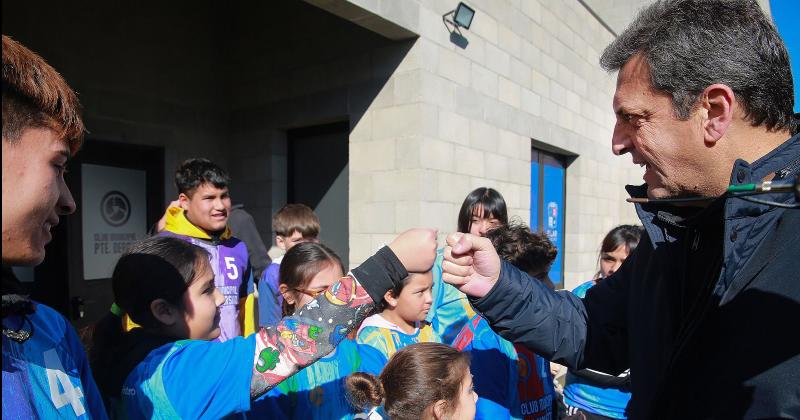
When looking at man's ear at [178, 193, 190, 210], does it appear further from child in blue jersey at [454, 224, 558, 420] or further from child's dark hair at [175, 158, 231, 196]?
child in blue jersey at [454, 224, 558, 420]

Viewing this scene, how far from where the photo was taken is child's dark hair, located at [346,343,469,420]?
1.69 metres

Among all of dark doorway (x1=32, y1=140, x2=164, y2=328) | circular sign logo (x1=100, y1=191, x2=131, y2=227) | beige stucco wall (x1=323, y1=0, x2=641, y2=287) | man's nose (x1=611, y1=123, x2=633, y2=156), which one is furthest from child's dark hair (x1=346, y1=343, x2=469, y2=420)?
circular sign logo (x1=100, y1=191, x2=131, y2=227)

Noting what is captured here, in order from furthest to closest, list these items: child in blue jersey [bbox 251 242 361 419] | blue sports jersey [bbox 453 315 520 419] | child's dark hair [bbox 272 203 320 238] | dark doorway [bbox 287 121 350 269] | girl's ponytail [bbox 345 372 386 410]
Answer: dark doorway [bbox 287 121 350 269] < child's dark hair [bbox 272 203 320 238] < blue sports jersey [bbox 453 315 520 419] < child in blue jersey [bbox 251 242 361 419] < girl's ponytail [bbox 345 372 386 410]

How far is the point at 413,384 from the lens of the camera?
1.72 metres

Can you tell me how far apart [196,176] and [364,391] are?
6.66 feet

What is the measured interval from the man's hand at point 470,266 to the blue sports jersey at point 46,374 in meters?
1.03

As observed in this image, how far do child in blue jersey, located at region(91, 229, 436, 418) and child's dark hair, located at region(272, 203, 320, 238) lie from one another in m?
2.02

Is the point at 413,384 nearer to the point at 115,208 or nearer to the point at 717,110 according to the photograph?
the point at 717,110

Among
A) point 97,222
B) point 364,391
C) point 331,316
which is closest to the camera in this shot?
point 331,316

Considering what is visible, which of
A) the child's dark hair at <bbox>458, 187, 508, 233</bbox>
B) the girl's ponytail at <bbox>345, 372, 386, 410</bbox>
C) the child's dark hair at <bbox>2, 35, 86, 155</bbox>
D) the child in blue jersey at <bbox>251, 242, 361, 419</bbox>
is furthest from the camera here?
the child's dark hair at <bbox>458, 187, 508, 233</bbox>

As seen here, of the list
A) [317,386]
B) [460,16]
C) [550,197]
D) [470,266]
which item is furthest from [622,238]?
[550,197]

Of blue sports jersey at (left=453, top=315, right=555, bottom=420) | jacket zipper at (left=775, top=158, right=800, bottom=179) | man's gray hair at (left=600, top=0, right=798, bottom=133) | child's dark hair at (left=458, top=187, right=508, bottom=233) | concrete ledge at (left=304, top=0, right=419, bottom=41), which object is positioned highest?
concrete ledge at (left=304, top=0, right=419, bottom=41)

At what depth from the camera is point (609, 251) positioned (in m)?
3.21

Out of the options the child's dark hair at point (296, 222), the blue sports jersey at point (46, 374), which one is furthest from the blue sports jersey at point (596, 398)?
the blue sports jersey at point (46, 374)
